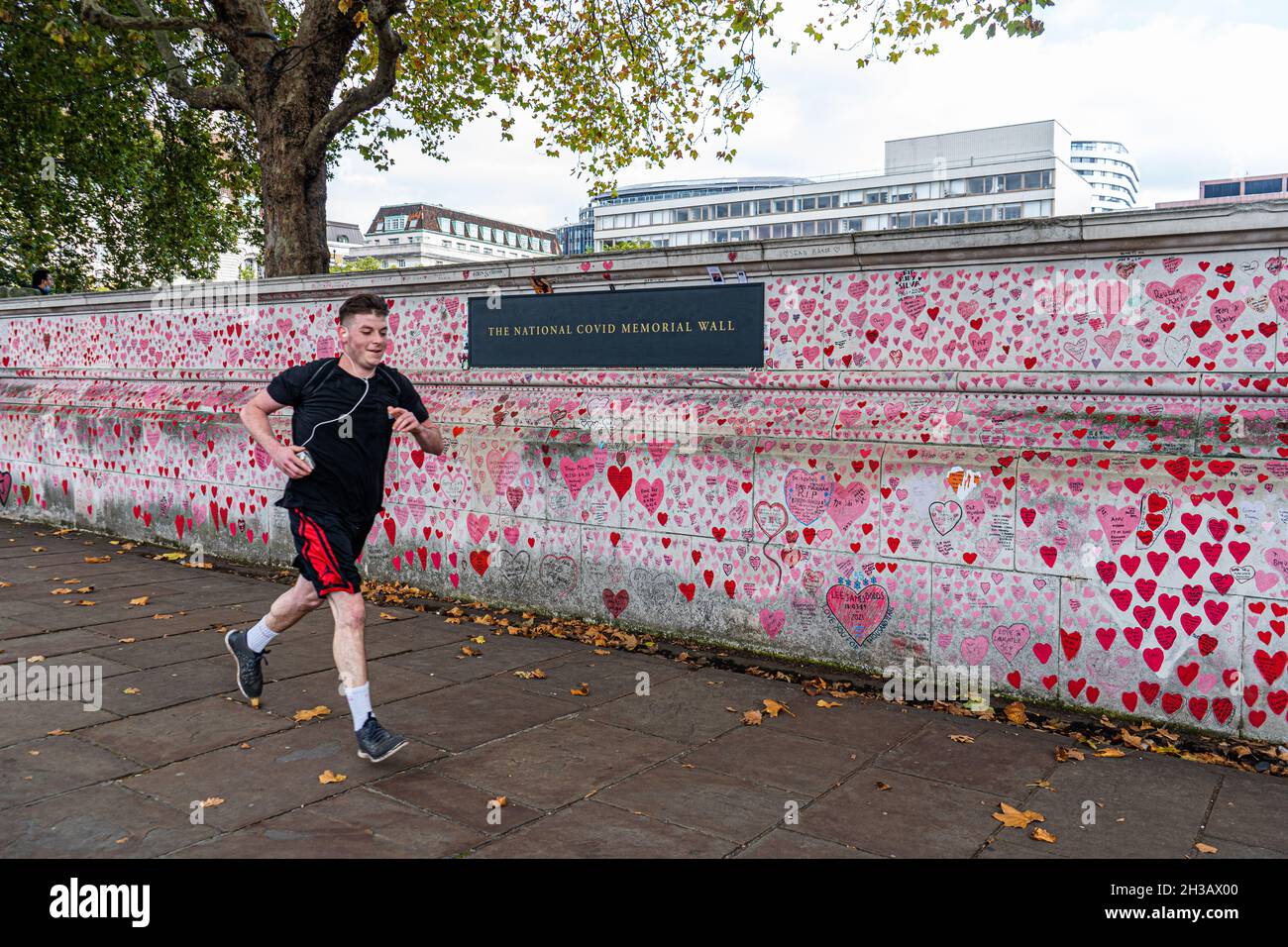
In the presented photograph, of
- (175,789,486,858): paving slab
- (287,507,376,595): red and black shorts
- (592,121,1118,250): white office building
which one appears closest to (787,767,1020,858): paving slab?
(175,789,486,858): paving slab

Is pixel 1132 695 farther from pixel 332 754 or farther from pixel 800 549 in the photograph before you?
pixel 332 754

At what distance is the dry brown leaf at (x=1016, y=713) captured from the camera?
5.06 metres

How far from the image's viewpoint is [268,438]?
4398 millimetres

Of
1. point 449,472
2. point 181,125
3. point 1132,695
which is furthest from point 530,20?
point 1132,695

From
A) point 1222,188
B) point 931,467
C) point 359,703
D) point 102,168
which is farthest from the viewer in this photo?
point 1222,188

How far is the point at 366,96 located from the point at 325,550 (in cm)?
816

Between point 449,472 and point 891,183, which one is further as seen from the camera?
point 891,183

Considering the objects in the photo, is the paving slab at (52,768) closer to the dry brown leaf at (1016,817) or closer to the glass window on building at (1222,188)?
the dry brown leaf at (1016,817)

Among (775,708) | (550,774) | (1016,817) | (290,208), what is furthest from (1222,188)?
(550,774)

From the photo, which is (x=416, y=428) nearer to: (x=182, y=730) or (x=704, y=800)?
(x=182, y=730)

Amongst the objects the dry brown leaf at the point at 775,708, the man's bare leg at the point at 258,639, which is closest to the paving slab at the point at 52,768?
the man's bare leg at the point at 258,639

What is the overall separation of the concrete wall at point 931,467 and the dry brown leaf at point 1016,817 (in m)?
1.40
